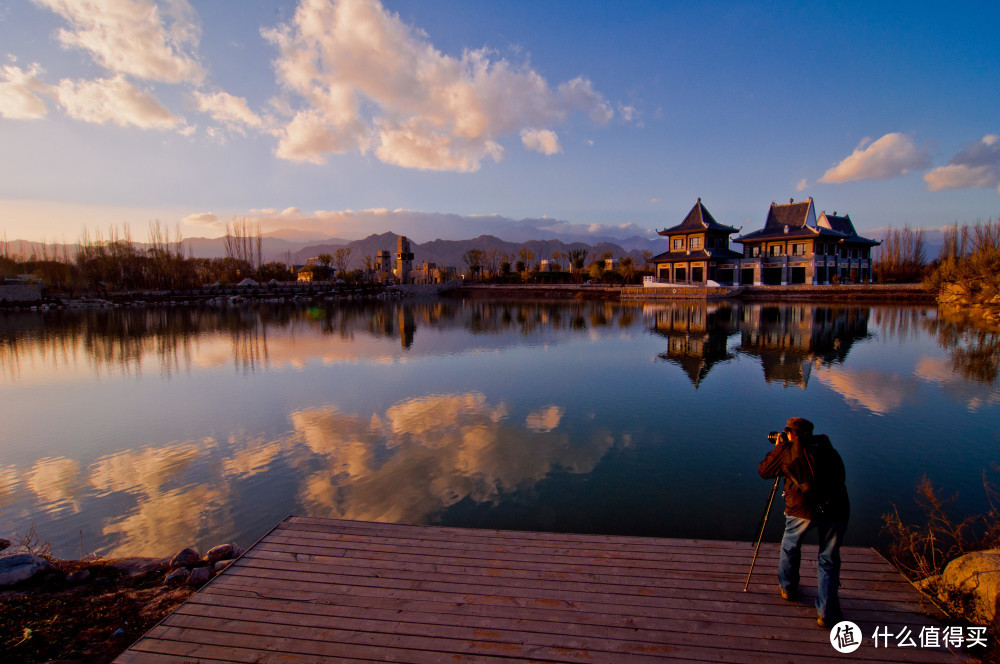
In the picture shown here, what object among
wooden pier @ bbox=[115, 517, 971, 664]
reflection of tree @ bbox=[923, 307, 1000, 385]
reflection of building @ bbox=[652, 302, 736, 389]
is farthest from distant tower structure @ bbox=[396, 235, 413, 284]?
wooden pier @ bbox=[115, 517, 971, 664]

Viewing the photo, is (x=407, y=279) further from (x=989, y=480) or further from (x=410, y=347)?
(x=989, y=480)

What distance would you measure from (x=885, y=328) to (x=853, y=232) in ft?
123

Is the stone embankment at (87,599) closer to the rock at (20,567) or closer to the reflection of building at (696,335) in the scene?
the rock at (20,567)

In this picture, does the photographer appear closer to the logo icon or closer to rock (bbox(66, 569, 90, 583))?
the logo icon

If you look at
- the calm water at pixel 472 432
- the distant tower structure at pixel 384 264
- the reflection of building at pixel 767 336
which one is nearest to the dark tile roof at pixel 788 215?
the reflection of building at pixel 767 336

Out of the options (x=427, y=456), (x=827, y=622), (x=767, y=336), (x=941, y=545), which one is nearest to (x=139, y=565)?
(x=427, y=456)

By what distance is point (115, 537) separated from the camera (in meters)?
6.66

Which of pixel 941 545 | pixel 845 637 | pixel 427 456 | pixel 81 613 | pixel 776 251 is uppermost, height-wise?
pixel 776 251

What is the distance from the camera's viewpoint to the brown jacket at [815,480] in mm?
3668

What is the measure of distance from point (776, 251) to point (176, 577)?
61888 mm

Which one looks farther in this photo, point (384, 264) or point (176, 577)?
point (384, 264)

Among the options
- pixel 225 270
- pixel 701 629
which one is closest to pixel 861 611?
pixel 701 629

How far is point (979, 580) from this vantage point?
4.00 m

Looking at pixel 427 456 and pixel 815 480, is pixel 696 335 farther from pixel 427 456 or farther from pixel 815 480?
pixel 815 480
